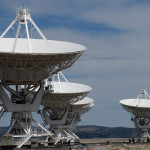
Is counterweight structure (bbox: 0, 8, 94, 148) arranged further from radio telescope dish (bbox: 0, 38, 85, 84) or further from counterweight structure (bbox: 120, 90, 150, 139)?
counterweight structure (bbox: 120, 90, 150, 139)

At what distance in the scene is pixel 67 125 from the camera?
3954 inches

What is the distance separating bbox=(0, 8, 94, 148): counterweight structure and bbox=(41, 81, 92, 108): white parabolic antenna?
1794cm

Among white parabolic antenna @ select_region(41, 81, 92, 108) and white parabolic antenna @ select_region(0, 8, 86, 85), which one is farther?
white parabolic antenna @ select_region(41, 81, 92, 108)

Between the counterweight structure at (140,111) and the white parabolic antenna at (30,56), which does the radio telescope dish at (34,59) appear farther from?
the counterweight structure at (140,111)

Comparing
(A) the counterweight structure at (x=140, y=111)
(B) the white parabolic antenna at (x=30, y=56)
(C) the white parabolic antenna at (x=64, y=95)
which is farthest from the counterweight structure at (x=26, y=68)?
(A) the counterweight structure at (x=140, y=111)

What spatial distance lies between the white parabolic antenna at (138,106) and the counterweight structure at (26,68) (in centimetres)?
Result: 4000

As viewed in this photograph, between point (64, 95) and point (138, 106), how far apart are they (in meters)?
23.7

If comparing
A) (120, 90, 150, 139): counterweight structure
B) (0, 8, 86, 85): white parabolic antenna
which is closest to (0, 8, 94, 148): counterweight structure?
(0, 8, 86, 85): white parabolic antenna

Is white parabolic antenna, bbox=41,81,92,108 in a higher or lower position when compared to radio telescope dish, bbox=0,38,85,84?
lower

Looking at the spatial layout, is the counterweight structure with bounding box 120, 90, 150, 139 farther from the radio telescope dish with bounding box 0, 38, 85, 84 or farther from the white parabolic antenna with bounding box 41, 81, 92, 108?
the radio telescope dish with bounding box 0, 38, 85, 84

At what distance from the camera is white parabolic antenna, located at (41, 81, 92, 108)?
273 feet

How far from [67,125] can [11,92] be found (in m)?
39.5

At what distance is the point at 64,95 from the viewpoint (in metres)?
83.4

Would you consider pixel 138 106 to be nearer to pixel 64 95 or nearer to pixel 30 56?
pixel 64 95
